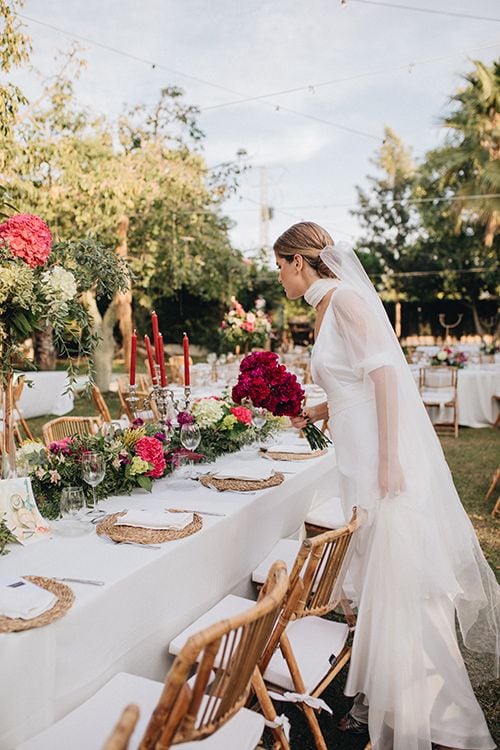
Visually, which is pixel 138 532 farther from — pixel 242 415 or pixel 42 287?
pixel 242 415

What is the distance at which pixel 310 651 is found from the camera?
220 centimetres

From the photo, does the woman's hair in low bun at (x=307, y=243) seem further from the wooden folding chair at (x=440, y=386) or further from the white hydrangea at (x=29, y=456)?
the wooden folding chair at (x=440, y=386)

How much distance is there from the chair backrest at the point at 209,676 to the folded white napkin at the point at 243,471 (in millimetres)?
1330

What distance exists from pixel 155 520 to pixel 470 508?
4.08 metres

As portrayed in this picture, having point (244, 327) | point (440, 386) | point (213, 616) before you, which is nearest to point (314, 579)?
point (213, 616)

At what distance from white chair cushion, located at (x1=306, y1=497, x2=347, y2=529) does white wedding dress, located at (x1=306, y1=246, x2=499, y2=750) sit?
497 mm

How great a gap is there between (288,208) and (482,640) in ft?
58.9

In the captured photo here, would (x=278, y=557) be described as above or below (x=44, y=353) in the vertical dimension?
below

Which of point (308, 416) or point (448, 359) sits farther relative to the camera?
point (448, 359)

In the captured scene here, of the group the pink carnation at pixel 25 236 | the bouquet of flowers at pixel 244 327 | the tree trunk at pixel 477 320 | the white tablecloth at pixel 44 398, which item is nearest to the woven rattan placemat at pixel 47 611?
the pink carnation at pixel 25 236

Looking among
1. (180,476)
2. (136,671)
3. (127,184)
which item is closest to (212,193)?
(127,184)

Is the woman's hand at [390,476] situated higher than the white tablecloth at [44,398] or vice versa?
the woman's hand at [390,476]

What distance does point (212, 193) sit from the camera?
13.8m

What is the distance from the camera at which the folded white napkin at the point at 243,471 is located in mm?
2984
